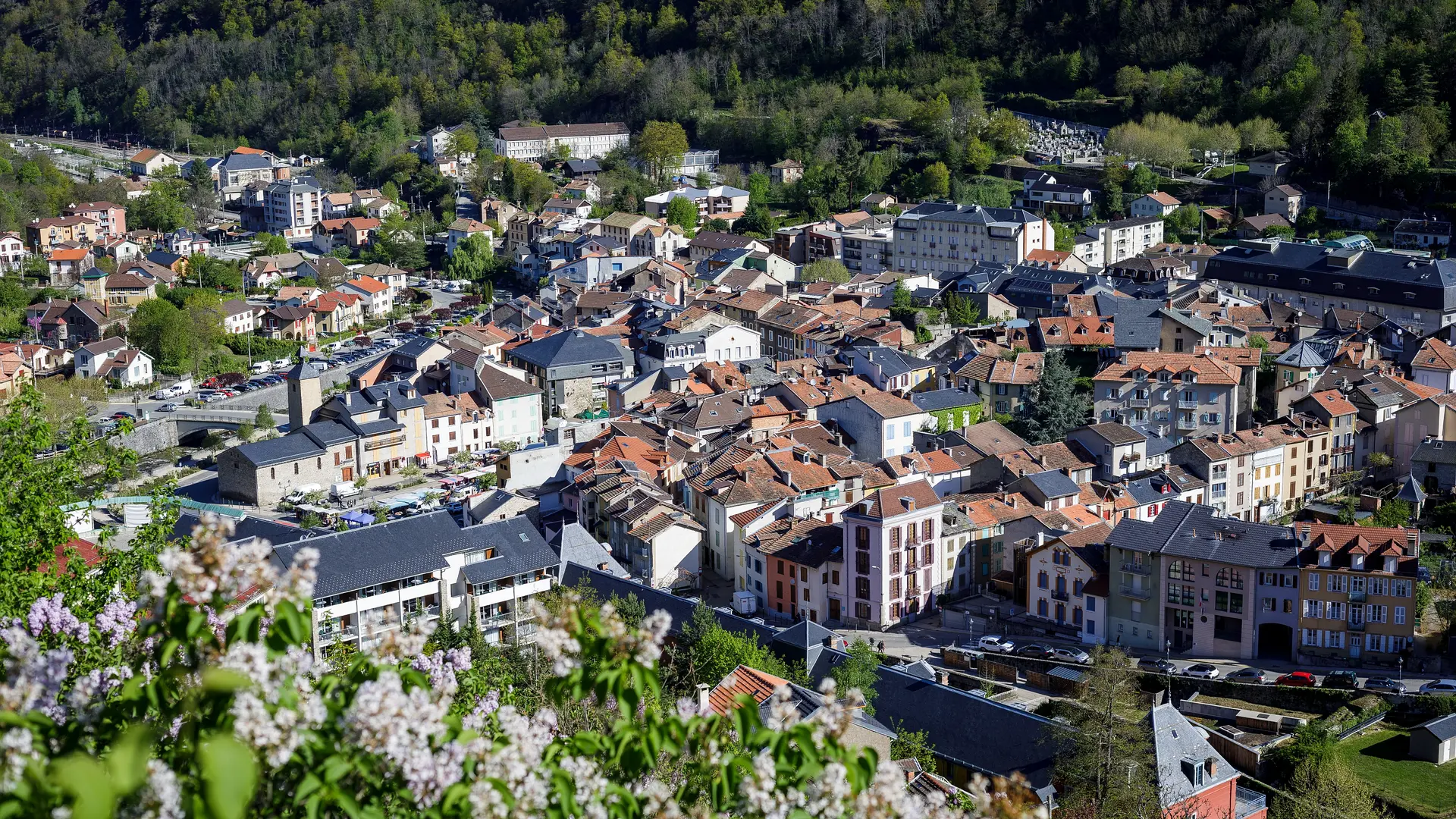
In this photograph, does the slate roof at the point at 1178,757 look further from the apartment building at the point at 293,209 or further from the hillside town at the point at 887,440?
the apartment building at the point at 293,209

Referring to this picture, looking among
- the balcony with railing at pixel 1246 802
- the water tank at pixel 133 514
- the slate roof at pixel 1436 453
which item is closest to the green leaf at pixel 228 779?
the balcony with railing at pixel 1246 802

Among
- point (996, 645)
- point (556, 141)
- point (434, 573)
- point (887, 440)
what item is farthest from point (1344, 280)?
point (556, 141)

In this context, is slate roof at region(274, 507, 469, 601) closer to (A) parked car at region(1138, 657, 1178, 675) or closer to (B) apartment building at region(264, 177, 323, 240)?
(A) parked car at region(1138, 657, 1178, 675)

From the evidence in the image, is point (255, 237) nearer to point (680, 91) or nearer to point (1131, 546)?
point (680, 91)

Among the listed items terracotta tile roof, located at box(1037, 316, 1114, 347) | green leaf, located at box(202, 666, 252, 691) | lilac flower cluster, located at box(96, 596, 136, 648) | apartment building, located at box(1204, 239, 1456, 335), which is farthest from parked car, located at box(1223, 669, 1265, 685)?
green leaf, located at box(202, 666, 252, 691)

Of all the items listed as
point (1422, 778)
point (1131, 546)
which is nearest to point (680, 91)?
point (1131, 546)
